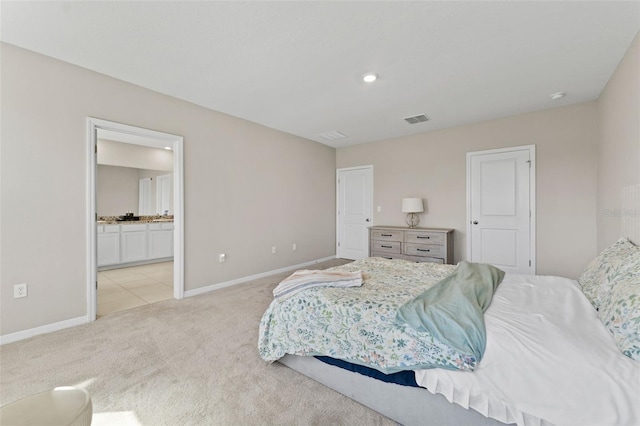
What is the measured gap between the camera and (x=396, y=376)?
4.92 feet

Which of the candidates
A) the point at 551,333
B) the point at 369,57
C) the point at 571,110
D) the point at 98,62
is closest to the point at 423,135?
the point at 571,110

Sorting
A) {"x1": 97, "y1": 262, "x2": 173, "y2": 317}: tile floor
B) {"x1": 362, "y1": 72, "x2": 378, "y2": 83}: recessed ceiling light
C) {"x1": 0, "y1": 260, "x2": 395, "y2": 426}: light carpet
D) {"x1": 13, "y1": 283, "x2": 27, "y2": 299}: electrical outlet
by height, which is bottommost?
{"x1": 0, "y1": 260, "x2": 395, "y2": 426}: light carpet

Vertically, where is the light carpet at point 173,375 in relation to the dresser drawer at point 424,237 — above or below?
below

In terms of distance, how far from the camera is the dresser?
14.4ft

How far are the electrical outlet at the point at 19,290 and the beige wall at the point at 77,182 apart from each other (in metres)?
0.03

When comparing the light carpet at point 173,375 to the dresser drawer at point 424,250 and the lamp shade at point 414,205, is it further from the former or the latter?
the lamp shade at point 414,205

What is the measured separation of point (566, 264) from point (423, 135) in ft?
9.22

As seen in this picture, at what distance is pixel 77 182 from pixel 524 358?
3.75 meters

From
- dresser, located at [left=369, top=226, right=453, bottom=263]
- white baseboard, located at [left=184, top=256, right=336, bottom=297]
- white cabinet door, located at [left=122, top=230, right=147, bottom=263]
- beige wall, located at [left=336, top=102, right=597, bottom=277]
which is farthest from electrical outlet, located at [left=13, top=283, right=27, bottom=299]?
beige wall, located at [left=336, top=102, right=597, bottom=277]

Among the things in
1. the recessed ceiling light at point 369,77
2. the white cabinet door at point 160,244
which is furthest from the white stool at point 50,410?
the white cabinet door at point 160,244

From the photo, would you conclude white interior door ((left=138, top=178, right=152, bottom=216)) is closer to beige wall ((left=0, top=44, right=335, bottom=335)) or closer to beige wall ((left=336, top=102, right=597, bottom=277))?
beige wall ((left=0, top=44, right=335, bottom=335))

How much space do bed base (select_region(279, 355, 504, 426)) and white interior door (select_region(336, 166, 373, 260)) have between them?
3920mm

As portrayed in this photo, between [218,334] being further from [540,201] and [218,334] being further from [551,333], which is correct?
[540,201]

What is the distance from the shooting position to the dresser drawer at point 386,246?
486 centimetres
